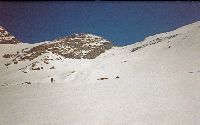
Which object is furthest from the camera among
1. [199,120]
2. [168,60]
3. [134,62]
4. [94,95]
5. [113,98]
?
[134,62]

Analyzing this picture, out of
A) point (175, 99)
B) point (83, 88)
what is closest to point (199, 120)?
point (175, 99)

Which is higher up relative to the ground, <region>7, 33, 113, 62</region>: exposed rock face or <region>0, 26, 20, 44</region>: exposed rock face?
<region>7, 33, 113, 62</region>: exposed rock face

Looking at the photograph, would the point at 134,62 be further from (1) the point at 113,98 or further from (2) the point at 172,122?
(2) the point at 172,122

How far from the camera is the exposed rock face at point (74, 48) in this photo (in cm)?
8351

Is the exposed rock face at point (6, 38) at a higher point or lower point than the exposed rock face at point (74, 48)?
lower

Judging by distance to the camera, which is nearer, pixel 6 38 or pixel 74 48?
pixel 74 48

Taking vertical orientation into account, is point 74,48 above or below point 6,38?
above

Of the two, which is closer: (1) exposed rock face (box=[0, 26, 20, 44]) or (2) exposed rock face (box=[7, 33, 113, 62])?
(2) exposed rock face (box=[7, 33, 113, 62])

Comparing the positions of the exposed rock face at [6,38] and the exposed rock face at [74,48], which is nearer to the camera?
the exposed rock face at [74,48]

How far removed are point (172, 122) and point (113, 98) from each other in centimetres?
633

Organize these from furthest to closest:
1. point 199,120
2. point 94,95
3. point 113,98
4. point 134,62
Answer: point 134,62 < point 94,95 < point 113,98 < point 199,120

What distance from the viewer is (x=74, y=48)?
9312cm

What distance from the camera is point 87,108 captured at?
17.2 meters

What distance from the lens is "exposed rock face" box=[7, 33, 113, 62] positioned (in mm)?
83512
